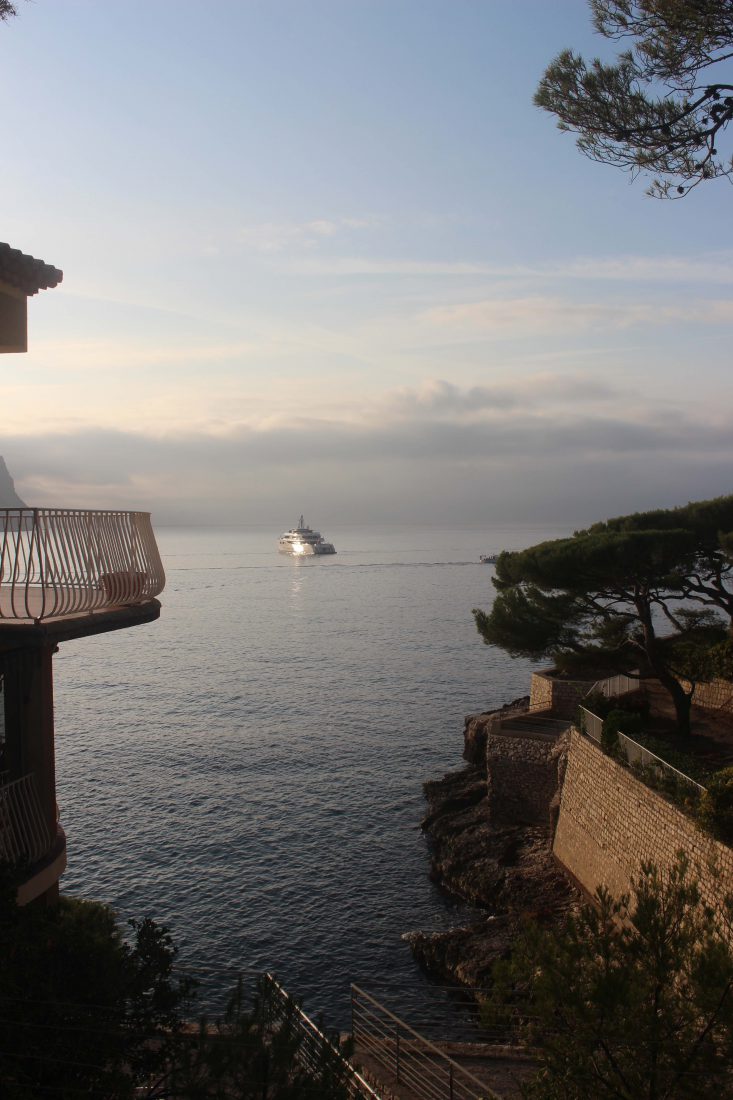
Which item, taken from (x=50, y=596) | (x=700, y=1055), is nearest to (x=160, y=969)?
(x=50, y=596)

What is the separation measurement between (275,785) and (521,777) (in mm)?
11330

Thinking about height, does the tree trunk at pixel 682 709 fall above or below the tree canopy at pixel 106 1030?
below

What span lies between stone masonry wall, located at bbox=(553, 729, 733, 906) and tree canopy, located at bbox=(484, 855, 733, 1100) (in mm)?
7445

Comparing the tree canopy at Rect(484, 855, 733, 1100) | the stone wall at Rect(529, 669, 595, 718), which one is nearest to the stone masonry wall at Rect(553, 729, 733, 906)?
the stone wall at Rect(529, 669, 595, 718)

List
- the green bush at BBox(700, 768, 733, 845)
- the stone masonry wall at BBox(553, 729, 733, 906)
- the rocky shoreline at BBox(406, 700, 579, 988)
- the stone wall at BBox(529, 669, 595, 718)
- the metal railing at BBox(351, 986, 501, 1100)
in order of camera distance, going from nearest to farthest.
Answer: the metal railing at BBox(351, 986, 501, 1100) < the green bush at BBox(700, 768, 733, 845) < the stone masonry wall at BBox(553, 729, 733, 906) < the rocky shoreline at BBox(406, 700, 579, 988) < the stone wall at BBox(529, 669, 595, 718)

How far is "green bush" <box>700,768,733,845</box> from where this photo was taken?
52.8 feet

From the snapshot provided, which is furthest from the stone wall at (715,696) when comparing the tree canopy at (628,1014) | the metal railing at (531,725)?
the tree canopy at (628,1014)

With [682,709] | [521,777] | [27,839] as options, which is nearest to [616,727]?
[682,709]

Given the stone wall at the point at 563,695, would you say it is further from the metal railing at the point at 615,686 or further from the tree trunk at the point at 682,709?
the tree trunk at the point at 682,709

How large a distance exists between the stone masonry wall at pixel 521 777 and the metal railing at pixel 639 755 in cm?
295

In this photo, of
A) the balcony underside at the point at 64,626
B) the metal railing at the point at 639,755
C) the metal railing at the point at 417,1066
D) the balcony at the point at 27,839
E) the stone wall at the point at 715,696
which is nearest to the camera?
the balcony underside at the point at 64,626

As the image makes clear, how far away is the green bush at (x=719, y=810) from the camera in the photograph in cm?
1609

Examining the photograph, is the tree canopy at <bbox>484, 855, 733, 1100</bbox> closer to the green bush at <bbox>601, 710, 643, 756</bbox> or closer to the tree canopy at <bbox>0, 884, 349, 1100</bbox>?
the tree canopy at <bbox>0, 884, 349, 1100</bbox>

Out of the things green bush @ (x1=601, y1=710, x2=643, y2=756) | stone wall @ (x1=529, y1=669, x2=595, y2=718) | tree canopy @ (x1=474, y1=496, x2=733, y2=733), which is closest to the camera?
green bush @ (x1=601, y1=710, x2=643, y2=756)
